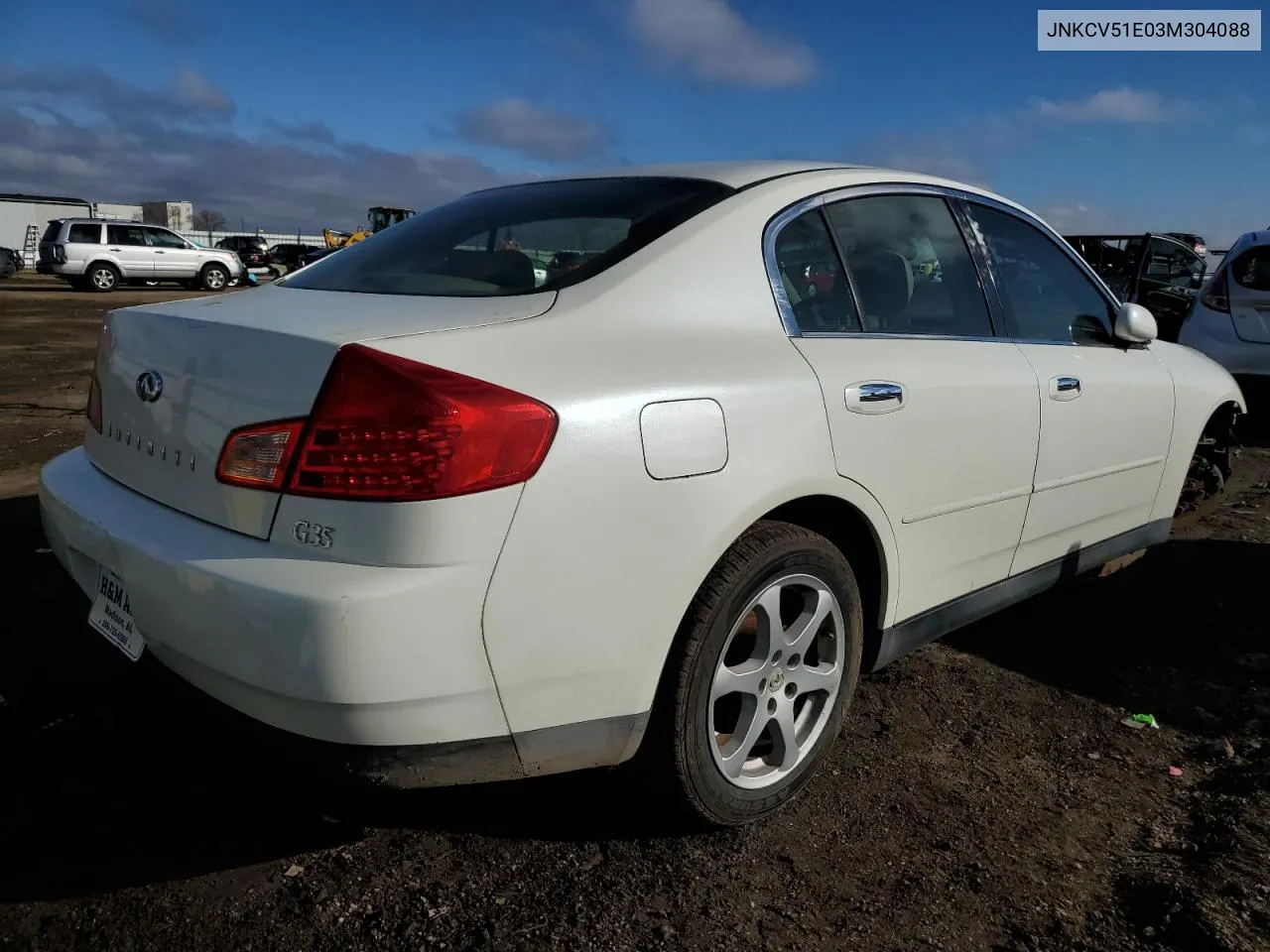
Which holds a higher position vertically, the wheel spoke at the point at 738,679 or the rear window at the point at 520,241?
the rear window at the point at 520,241

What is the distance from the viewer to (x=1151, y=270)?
16516 millimetres

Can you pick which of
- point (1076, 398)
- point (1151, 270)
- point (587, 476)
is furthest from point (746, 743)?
point (1151, 270)

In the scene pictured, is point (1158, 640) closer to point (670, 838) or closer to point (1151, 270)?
point (670, 838)

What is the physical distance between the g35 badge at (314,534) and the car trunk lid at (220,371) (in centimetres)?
7

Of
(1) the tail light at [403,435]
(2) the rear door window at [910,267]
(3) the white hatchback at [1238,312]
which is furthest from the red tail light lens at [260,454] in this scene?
(3) the white hatchback at [1238,312]

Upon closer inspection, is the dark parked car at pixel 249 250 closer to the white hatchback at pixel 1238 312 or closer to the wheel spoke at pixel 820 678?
the white hatchback at pixel 1238 312

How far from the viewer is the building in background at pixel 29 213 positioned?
4450cm

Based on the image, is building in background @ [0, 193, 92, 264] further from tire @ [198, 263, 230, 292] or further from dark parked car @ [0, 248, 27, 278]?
tire @ [198, 263, 230, 292]

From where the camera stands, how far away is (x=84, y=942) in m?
1.84

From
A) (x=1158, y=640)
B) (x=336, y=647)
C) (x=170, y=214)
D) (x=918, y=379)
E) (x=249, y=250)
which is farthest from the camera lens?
(x=170, y=214)

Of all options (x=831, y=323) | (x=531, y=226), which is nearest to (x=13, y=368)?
→ (x=531, y=226)

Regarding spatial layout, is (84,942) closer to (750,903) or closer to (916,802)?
(750,903)

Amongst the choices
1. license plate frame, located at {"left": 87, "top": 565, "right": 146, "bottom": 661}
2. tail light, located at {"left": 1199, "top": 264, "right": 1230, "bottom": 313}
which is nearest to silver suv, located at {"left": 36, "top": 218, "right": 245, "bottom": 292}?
A: tail light, located at {"left": 1199, "top": 264, "right": 1230, "bottom": 313}

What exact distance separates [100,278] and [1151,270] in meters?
24.0
